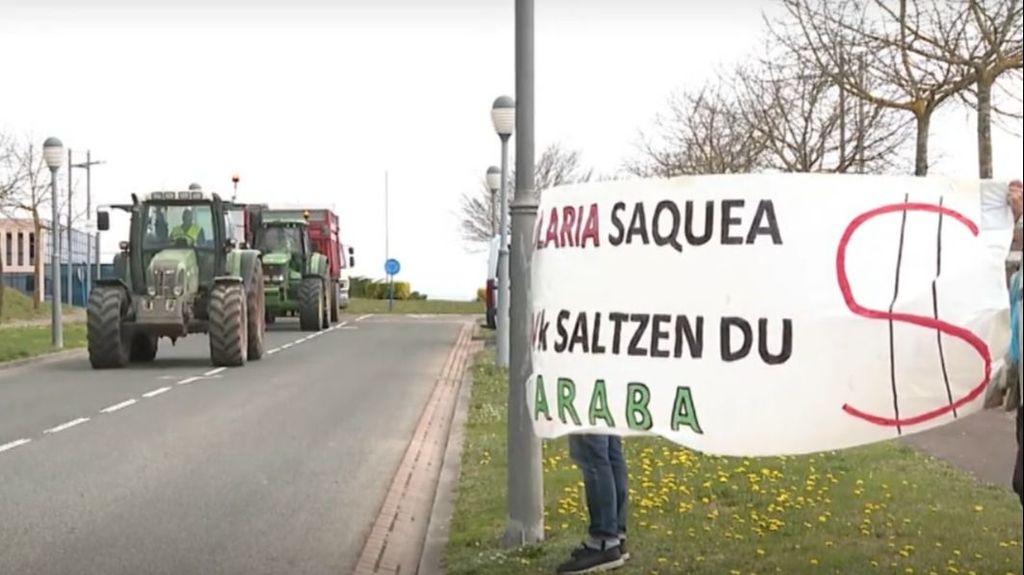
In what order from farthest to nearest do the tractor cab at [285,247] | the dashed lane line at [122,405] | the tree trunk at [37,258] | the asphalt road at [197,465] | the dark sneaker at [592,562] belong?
1. the tree trunk at [37,258]
2. the tractor cab at [285,247]
3. the dashed lane line at [122,405]
4. the asphalt road at [197,465]
5. the dark sneaker at [592,562]

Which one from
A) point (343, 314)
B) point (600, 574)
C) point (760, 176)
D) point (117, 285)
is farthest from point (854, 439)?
point (343, 314)

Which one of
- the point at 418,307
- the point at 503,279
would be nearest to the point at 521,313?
the point at 503,279

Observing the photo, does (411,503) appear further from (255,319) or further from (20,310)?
(20,310)

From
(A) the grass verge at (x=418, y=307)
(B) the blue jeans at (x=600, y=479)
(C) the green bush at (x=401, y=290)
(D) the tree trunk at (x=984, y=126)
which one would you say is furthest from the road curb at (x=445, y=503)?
(C) the green bush at (x=401, y=290)

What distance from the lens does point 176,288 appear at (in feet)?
76.8

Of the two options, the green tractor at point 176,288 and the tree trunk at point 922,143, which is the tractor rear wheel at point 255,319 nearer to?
the green tractor at point 176,288

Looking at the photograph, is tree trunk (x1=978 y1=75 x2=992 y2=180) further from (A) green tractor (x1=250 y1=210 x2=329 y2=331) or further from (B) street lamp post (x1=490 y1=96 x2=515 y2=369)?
(A) green tractor (x1=250 y1=210 x2=329 y2=331)

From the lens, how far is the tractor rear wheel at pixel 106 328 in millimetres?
22844

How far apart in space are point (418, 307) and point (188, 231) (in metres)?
36.9

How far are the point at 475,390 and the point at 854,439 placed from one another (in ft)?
45.2

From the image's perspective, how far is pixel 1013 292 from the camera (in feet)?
15.6

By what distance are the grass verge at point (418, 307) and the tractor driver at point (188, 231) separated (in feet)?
102

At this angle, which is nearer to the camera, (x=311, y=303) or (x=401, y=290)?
(x=311, y=303)

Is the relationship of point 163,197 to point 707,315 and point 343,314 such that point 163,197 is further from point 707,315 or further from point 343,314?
point 343,314
